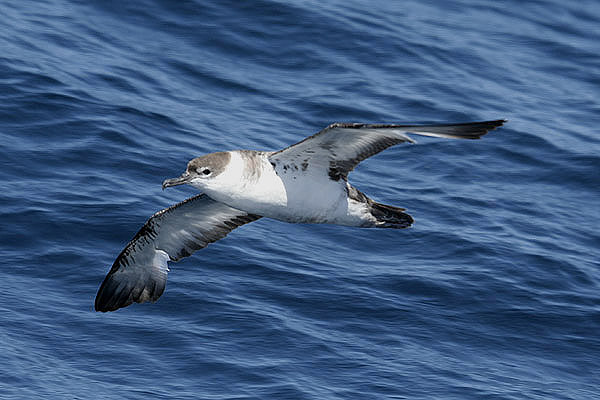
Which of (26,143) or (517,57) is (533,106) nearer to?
(517,57)

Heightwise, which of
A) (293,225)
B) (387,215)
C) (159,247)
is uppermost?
(387,215)

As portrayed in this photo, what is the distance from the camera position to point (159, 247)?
10125 millimetres

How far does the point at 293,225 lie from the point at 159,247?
310cm

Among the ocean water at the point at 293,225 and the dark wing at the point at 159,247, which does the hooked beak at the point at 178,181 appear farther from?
the ocean water at the point at 293,225

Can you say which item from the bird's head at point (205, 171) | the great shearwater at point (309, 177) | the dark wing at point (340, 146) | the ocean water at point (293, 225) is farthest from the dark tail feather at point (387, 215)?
the ocean water at point (293, 225)

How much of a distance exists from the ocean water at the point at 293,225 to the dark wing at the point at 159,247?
0.50 m

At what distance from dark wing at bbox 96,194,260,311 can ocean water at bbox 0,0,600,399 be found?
50 centimetres

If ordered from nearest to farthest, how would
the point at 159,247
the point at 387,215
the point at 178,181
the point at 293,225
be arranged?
the point at 178,181, the point at 387,215, the point at 159,247, the point at 293,225

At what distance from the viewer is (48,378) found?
31.8 feet

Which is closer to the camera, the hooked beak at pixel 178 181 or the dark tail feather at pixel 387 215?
the hooked beak at pixel 178 181

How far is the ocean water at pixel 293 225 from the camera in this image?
10.3m

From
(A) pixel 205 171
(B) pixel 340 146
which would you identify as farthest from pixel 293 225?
(A) pixel 205 171

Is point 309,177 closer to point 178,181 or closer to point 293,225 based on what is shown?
point 178,181

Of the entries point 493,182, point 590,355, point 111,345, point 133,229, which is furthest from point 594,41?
point 111,345
